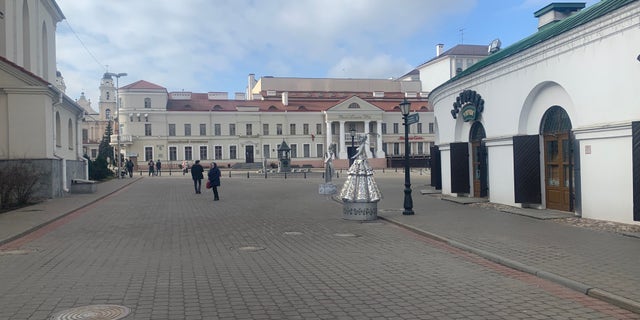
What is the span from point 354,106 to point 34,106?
65227mm

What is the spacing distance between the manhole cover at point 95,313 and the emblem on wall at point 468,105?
49.4ft

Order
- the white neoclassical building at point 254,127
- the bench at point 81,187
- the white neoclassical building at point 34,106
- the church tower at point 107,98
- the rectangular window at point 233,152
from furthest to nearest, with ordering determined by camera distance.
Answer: the church tower at point 107,98 → the rectangular window at point 233,152 → the white neoclassical building at point 254,127 → the bench at point 81,187 → the white neoclassical building at point 34,106

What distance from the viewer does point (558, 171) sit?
48.5 feet

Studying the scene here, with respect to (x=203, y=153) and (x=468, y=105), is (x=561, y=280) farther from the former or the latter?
(x=203, y=153)

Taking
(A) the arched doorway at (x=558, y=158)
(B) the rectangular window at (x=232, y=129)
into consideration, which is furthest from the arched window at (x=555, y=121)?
(B) the rectangular window at (x=232, y=129)

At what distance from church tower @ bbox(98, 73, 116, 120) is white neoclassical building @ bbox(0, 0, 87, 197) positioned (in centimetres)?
8498

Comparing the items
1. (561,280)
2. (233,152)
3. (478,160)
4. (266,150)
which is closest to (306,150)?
(266,150)

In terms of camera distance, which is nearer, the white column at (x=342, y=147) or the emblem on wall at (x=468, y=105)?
the emblem on wall at (x=468, y=105)

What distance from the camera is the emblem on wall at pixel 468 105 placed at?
18.6 metres

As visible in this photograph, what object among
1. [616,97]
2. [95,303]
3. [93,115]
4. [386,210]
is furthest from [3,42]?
[93,115]

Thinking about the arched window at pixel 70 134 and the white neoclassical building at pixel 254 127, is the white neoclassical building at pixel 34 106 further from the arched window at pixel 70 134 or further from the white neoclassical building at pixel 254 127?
the white neoclassical building at pixel 254 127

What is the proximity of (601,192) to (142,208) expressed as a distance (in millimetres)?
15009

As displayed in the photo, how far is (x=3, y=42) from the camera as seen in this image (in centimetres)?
2453

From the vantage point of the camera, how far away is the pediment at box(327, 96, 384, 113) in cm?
8419
